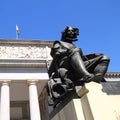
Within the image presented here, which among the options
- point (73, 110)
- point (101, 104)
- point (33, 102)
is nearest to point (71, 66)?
point (73, 110)

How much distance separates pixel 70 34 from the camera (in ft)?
15.1

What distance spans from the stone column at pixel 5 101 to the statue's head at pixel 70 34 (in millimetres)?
16762

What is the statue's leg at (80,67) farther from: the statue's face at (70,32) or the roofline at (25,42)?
the roofline at (25,42)

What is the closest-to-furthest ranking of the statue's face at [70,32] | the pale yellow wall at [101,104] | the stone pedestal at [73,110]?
the pale yellow wall at [101,104], the stone pedestal at [73,110], the statue's face at [70,32]

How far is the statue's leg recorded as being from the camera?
11.3ft

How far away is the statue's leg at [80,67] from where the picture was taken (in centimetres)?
345

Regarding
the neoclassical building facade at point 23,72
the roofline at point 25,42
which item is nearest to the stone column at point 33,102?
the neoclassical building facade at point 23,72

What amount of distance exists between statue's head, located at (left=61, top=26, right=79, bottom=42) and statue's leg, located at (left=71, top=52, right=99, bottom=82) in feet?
2.44

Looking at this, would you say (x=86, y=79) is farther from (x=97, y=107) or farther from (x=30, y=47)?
(x=30, y=47)

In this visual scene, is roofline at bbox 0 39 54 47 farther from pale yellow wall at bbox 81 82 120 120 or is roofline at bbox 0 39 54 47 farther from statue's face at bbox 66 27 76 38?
pale yellow wall at bbox 81 82 120 120

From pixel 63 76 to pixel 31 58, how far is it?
2003cm

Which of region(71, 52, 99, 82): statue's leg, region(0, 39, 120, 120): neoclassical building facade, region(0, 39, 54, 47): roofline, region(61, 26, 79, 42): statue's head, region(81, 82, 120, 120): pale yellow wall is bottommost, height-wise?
region(81, 82, 120, 120): pale yellow wall

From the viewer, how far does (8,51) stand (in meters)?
24.2

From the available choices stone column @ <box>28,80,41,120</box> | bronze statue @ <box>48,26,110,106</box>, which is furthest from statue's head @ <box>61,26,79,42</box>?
stone column @ <box>28,80,41,120</box>
